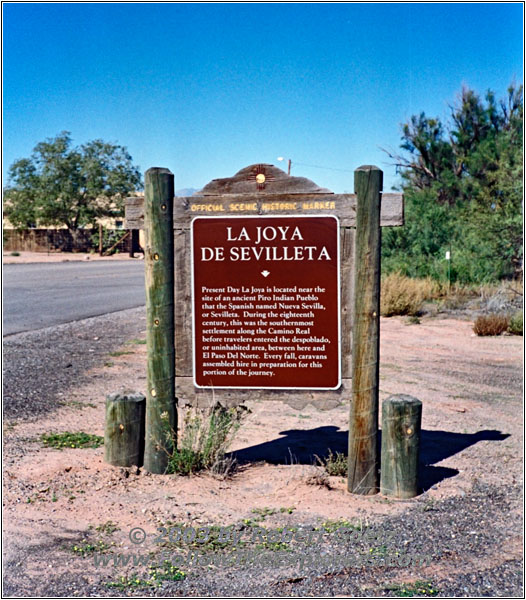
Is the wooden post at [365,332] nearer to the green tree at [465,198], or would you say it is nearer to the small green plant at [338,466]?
the small green plant at [338,466]

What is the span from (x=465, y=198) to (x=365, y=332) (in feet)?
82.8

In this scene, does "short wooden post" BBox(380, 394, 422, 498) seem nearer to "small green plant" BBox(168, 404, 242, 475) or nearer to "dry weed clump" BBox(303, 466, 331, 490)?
"dry weed clump" BBox(303, 466, 331, 490)

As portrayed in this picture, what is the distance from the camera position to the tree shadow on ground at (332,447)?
6117 mm

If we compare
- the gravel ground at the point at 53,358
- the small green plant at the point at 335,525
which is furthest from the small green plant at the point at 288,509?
the gravel ground at the point at 53,358

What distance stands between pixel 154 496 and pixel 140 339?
24.7 feet

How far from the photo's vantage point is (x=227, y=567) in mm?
4281

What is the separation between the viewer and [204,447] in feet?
18.9

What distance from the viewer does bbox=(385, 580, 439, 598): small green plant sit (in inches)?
157

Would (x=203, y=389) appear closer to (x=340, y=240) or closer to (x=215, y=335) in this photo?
(x=215, y=335)

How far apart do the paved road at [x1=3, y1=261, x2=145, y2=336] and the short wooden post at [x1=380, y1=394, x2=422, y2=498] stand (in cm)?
891

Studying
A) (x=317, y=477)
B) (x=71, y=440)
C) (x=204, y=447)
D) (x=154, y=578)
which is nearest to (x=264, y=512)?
(x=317, y=477)

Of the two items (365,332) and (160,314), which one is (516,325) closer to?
(365,332)

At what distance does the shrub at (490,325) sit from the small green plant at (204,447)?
8.89 m

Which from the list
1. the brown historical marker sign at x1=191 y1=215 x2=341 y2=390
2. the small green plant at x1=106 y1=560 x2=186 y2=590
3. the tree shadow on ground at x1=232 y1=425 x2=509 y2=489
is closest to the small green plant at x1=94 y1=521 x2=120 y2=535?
the small green plant at x1=106 y1=560 x2=186 y2=590
